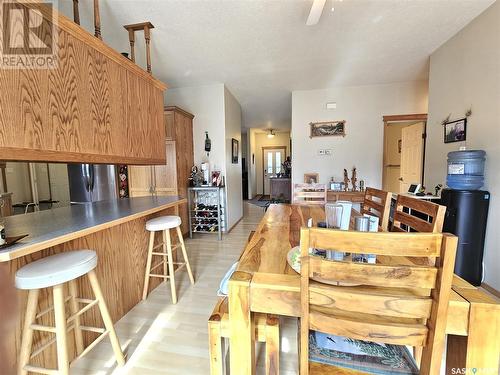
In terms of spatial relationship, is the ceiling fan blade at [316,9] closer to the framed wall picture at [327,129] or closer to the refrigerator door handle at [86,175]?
the framed wall picture at [327,129]

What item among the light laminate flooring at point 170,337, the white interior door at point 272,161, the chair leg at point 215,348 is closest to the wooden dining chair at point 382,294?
the chair leg at point 215,348

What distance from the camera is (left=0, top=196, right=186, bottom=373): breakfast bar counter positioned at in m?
1.10

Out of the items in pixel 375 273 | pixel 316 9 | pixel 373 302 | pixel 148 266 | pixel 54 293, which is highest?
pixel 316 9

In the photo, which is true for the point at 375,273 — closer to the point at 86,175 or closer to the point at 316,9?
the point at 316,9

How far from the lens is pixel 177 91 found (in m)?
4.04

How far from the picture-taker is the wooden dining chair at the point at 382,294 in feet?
1.99

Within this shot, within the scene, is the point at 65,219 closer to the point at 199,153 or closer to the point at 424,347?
the point at 424,347

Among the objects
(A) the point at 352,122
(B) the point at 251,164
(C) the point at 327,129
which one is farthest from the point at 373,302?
(B) the point at 251,164

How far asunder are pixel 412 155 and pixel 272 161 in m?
5.45

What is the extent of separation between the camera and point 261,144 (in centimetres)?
909

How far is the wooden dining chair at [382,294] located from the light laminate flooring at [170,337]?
0.88m

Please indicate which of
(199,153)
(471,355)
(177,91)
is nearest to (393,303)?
(471,355)

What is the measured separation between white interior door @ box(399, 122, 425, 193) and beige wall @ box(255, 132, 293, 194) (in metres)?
4.85

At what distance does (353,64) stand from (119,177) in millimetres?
3978
